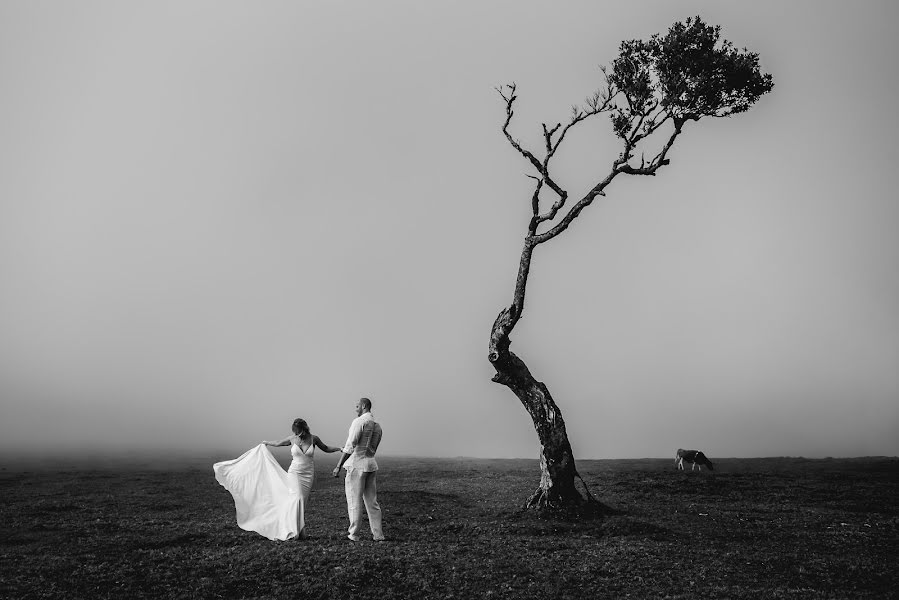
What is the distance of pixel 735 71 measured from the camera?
1208 inches

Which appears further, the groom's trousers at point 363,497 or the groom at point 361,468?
the groom's trousers at point 363,497

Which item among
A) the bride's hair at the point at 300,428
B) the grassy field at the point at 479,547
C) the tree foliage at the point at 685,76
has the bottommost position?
the grassy field at the point at 479,547

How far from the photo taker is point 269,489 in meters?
20.0

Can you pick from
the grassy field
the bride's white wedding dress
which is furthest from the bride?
the grassy field

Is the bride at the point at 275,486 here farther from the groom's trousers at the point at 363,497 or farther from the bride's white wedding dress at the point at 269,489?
the groom's trousers at the point at 363,497

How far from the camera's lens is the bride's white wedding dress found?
19062mm

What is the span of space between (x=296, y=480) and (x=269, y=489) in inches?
58.8

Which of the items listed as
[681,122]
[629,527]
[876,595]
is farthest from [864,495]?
[681,122]

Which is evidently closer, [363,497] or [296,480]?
[363,497]

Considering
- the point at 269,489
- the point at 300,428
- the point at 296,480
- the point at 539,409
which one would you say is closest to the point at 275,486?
the point at 269,489

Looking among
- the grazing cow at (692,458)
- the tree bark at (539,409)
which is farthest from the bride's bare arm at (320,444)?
the grazing cow at (692,458)

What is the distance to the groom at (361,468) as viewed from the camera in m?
18.4

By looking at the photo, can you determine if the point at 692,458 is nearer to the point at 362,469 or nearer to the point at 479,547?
A: the point at 479,547

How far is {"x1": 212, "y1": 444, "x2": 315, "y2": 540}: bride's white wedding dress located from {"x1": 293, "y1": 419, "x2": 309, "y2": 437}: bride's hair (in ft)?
1.43
